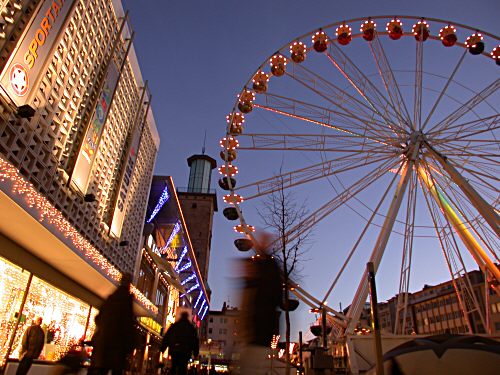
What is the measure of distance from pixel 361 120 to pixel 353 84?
7.12 feet

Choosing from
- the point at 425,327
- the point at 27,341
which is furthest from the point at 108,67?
the point at 425,327

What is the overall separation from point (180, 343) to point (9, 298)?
5.90 m

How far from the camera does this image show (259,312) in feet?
15.3

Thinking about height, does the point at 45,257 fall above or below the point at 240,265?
above

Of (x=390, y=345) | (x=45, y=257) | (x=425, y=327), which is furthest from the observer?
(x=425, y=327)

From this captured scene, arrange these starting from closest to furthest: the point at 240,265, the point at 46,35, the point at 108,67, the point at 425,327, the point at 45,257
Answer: the point at 240,265 → the point at 46,35 → the point at 45,257 → the point at 108,67 → the point at 425,327

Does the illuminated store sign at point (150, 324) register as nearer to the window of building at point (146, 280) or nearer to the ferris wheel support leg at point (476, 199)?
the window of building at point (146, 280)

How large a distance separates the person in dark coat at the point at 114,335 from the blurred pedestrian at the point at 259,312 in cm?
165

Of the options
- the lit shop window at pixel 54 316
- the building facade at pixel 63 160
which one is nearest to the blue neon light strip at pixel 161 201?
the building facade at pixel 63 160

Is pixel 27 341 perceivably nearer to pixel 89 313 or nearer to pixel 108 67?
pixel 89 313

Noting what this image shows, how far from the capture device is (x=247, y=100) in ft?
66.8

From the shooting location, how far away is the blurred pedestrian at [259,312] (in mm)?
4598

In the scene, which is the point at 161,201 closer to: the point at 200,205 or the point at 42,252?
the point at 42,252

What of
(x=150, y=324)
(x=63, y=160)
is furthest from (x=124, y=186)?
(x=150, y=324)
